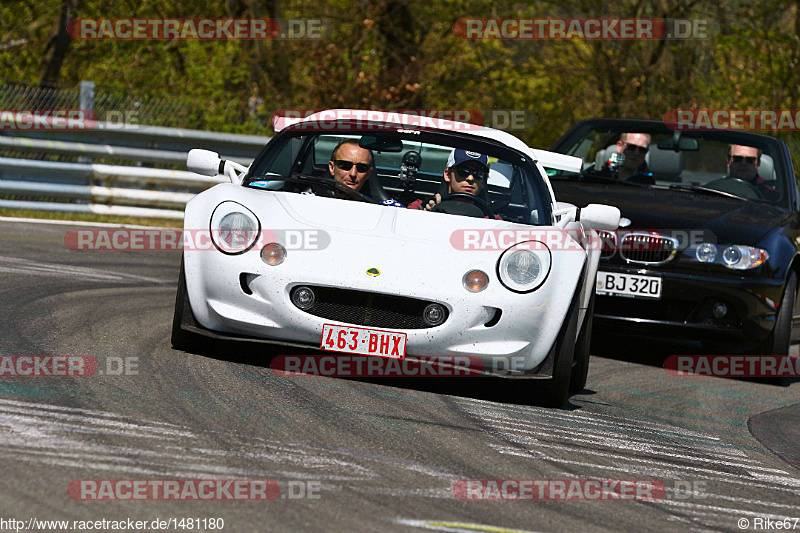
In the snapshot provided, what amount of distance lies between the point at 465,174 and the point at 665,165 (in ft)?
11.2

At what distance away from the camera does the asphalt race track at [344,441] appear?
3877 millimetres

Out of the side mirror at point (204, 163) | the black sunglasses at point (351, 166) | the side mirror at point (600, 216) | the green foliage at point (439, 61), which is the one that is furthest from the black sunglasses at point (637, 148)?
the green foliage at point (439, 61)

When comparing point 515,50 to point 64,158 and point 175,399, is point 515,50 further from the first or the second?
point 175,399


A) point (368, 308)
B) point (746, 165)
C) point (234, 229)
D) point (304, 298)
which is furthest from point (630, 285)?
point (234, 229)

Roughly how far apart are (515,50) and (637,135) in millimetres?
16265

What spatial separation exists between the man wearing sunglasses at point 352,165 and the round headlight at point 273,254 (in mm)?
1000

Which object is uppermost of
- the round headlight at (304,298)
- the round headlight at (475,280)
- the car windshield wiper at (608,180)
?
the car windshield wiper at (608,180)

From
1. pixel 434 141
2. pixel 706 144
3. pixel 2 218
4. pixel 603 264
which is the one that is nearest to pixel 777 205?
pixel 706 144

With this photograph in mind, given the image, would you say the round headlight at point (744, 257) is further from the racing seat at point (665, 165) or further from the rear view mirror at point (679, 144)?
the rear view mirror at point (679, 144)

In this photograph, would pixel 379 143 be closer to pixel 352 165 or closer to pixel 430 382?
pixel 352 165

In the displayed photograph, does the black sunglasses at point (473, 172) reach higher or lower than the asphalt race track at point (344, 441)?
higher

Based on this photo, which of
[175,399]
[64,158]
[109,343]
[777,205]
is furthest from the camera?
[64,158]

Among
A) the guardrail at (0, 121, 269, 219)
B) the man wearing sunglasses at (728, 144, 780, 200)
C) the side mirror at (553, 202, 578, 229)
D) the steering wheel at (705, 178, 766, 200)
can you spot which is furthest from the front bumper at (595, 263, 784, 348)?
the guardrail at (0, 121, 269, 219)

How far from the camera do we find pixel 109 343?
652 centimetres
